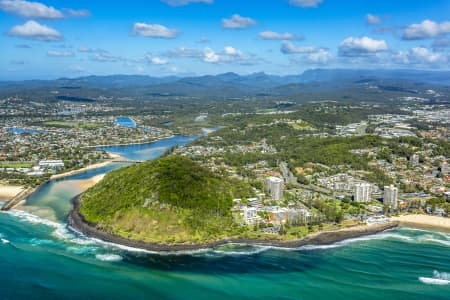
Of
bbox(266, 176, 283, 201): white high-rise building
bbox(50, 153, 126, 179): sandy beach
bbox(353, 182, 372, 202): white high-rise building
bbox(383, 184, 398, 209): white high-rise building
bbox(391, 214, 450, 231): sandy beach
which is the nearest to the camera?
bbox(391, 214, 450, 231): sandy beach

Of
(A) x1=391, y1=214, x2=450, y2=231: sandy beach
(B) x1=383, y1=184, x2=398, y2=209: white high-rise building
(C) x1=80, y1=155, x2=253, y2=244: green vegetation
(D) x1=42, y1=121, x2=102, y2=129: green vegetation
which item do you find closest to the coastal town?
(B) x1=383, y1=184, x2=398, y2=209: white high-rise building

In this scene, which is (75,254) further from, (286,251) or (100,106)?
→ (100,106)

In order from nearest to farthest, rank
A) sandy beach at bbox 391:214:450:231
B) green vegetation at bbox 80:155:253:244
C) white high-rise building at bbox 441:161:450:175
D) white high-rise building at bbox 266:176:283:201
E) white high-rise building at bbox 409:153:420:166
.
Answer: green vegetation at bbox 80:155:253:244 < sandy beach at bbox 391:214:450:231 < white high-rise building at bbox 266:176:283:201 < white high-rise building at bbox 441:161:450:175 < white high-rise building at bbox 409:153:420:166

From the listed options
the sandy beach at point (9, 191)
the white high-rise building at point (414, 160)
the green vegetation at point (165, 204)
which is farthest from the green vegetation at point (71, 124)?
the white high-rise building at point (414, 160)

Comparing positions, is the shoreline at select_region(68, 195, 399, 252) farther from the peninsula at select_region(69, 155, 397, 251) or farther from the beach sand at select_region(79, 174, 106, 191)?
the beach sand at select_region(79, 174, 106, 191)

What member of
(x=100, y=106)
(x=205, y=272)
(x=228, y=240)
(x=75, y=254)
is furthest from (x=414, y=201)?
(x=100, y=106)

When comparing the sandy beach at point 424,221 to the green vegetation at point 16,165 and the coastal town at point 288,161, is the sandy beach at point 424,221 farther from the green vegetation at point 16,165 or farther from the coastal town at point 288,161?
the green vegetation at point 16,165
